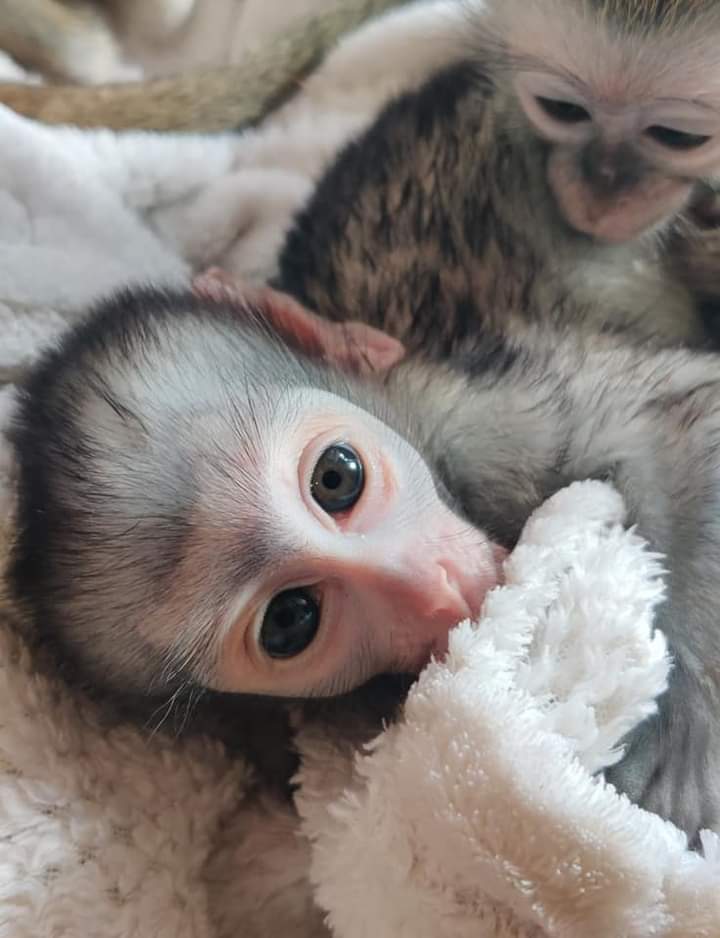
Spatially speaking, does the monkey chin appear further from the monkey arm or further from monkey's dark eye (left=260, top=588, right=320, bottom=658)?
monkey's dark eye (left=260, top=588, right=320, bottom=658)

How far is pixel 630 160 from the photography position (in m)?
1.64

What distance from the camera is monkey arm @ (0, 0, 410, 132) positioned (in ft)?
6.15

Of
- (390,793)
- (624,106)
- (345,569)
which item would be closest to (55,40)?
(624,106)

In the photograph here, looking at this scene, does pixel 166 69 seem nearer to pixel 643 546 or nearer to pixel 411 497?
pixel 411 497

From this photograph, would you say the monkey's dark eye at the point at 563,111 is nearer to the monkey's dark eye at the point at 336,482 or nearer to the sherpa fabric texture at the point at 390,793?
the sherpa fabric texture at the point at 390,793

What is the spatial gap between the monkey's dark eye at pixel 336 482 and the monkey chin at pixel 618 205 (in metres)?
0.72

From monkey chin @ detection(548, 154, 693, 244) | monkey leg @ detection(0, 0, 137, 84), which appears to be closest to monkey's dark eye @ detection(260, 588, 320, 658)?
monkey chin @ detection(548, 154, 693, 244)

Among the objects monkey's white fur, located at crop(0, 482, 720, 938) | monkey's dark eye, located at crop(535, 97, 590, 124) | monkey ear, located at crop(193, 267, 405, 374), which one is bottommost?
monkey's white fur, located at crop(0, 482, 720, 938)

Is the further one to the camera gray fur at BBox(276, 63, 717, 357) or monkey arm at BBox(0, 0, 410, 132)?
monkey arm at BBox(0, 0, 410, 132)

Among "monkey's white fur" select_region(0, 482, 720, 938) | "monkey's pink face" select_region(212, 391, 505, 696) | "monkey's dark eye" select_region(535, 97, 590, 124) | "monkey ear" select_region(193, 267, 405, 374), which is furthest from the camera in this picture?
"monkey's dark eye" select_region(535, 97, 590, 124)

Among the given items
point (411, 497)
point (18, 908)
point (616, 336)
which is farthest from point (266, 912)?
point (616, 336)

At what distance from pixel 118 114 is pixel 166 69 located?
1.56 ft

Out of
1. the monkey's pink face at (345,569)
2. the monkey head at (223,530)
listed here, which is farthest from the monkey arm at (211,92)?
the monkey's pink face at (345,569)

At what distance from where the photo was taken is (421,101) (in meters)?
1.84
